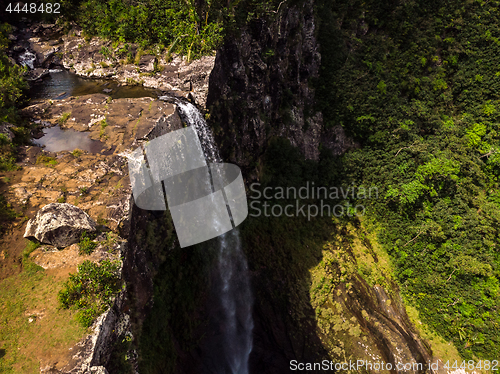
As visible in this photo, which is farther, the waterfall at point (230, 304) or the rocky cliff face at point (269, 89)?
the rocky cliff face at point (269, 89)

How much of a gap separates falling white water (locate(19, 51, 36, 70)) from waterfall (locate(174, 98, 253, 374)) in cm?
859

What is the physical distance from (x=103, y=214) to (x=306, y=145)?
14222mm

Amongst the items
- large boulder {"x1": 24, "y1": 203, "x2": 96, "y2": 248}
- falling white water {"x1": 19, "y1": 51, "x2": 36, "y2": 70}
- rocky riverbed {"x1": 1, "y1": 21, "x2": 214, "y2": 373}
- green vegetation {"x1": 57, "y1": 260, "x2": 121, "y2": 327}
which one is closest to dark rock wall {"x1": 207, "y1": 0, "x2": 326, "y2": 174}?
rocky riverbed {"x1": 1, "y1": 21, "x2": 214, "y2": 373}

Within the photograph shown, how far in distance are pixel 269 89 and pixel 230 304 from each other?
11669mm

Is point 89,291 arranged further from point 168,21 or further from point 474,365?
point 474,365

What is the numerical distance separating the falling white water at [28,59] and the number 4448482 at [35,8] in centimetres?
283

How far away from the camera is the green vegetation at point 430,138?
14773mm

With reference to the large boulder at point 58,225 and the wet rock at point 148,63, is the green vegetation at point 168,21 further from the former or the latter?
the large boulder at point 58,225

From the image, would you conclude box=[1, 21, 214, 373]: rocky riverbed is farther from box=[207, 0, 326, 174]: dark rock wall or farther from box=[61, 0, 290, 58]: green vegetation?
box=[207, 0, 326, 174]: dark rock wall

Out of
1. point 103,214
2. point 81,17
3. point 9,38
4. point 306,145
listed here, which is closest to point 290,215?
point 306,145

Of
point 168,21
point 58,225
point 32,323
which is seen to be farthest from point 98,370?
point 168,21

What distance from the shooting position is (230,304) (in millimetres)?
12836

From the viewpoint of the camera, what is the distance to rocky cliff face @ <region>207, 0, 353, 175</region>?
39.5 feet

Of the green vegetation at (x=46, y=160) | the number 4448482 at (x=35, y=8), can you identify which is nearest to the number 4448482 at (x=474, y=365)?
the green vegetation at (x=46, y=160)
